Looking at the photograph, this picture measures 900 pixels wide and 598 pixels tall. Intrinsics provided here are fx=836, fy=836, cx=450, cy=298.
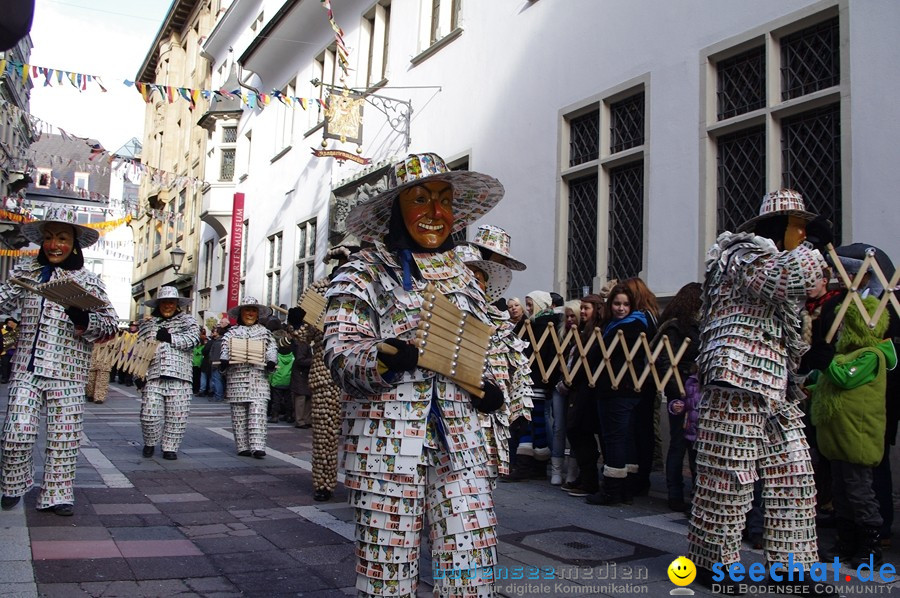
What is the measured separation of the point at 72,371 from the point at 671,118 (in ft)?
23.2

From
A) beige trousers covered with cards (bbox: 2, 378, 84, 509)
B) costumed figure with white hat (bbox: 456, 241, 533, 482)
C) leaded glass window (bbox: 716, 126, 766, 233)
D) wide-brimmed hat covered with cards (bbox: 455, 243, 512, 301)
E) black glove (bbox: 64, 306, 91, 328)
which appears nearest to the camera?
costumed figure with white hat (bbox: 456, 241, 533, 482)

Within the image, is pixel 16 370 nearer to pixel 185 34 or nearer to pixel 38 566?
pixel 38 566

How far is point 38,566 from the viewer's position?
4691mm

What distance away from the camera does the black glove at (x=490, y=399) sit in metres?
3.31

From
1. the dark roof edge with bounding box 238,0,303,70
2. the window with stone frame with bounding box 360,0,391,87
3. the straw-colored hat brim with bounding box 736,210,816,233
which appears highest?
the dark roof edge with bounding box 238,0,303,70

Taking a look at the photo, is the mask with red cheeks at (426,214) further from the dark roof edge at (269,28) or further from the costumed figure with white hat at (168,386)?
the dark roof edge at (269,28)

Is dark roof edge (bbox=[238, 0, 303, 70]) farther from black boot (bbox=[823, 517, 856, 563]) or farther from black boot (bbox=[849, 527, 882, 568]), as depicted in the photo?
black boot (bbox=[849, 527, 882, 568])

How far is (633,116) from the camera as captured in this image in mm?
10805

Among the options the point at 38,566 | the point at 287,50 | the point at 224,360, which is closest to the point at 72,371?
the point at 38,566

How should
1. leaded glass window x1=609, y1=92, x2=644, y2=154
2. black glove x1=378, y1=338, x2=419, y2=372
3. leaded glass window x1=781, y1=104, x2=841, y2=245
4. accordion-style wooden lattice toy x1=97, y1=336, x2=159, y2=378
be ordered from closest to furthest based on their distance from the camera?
black glove x1=378, y1=338, x2=419, y2=372 → leaded glass window x1=781, y1=104, x2=841, y2=245 → leaded glass window x1=609, y1=92, x2=644, y2=154 → accordion-style wooden lattice toy x1=97, y1=336, x2=159, y2=378

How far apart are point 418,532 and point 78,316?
4124 millimetres

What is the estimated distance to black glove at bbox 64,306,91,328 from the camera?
6.25 metres

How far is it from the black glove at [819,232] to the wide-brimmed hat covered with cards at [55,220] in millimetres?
5183

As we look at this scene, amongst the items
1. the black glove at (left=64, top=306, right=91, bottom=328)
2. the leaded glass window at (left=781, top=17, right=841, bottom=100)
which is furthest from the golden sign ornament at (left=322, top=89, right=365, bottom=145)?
the black glove at (left=64, top=306, right=91, bottom=328)
